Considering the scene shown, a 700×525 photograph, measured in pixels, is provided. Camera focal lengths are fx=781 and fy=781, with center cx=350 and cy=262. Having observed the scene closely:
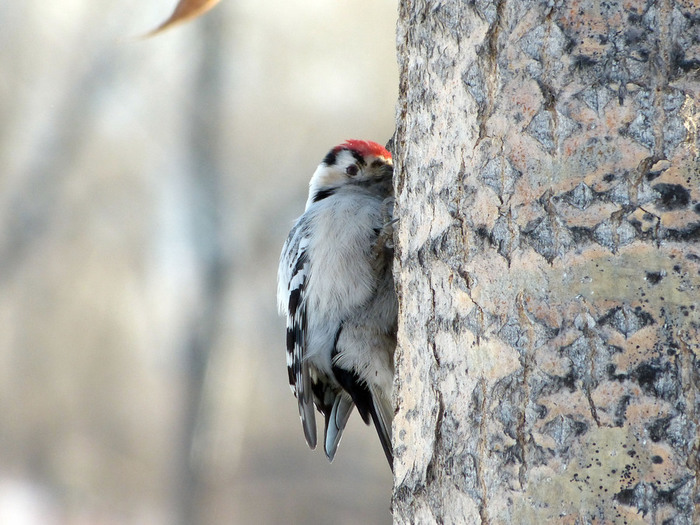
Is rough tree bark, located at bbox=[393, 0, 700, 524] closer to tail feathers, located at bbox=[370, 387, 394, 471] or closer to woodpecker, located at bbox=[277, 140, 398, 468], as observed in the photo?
woodpecker, located at bbox=[277, 140, 398, 468]

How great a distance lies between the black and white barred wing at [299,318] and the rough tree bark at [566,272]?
140 cm

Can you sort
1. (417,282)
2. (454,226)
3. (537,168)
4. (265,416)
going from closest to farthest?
1. (537,168)
2. (454,226)
3. (417,282)
4. (265,416)

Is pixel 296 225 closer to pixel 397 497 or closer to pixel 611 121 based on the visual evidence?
pixel 397 497

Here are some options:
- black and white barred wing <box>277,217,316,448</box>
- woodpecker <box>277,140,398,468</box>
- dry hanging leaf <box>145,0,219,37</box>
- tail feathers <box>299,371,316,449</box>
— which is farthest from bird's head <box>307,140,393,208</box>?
dry hanging leaf <box>145,0,219,37</box>

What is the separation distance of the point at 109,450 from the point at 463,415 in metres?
9.02

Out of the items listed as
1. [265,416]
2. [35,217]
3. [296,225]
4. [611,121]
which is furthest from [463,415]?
[35,217]

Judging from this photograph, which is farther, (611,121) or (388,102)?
(388,102)

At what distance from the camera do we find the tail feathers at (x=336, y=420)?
287 centimetres

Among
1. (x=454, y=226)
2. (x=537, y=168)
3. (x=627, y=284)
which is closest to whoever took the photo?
(x=627, y=284)

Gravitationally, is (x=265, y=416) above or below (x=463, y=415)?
below

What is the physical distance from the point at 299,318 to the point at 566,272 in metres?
1.75

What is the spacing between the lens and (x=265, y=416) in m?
9.23

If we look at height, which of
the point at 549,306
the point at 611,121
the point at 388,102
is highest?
the point at 388,102

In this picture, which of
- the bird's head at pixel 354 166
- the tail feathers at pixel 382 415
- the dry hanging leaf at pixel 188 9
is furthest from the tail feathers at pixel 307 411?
the dry hanging leaf at pixel 188 9
